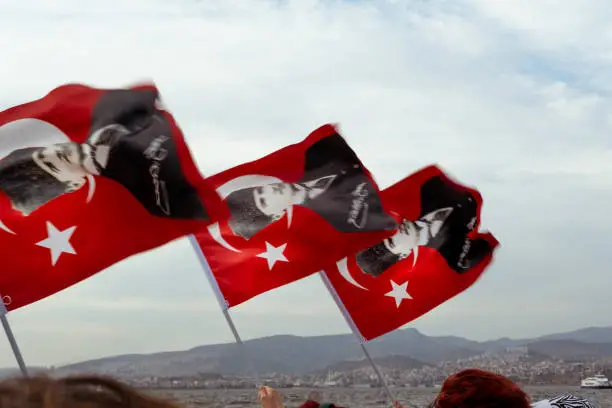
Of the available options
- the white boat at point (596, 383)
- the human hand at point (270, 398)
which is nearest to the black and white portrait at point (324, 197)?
the human hand at point (270, 398)

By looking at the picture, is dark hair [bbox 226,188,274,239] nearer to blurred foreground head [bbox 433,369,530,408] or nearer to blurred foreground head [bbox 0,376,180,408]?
blurred foreground head [bbox 433,369,530,408]

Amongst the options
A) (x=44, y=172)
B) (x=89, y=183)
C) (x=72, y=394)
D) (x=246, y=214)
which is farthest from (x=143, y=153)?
(x=72, y=394)

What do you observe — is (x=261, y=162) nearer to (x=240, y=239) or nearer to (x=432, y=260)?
(x=240, y=239)

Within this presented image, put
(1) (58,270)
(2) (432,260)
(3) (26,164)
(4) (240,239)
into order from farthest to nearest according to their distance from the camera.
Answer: (2) (432,260) → (4) (240,239) → (3) (26,164) → (1) (58,270)

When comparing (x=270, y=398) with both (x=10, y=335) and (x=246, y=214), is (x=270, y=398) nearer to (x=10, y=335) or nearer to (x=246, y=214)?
(x=10, y=335)

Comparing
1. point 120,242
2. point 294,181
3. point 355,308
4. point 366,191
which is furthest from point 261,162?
point 120,242

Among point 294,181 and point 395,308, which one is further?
point 395,308
